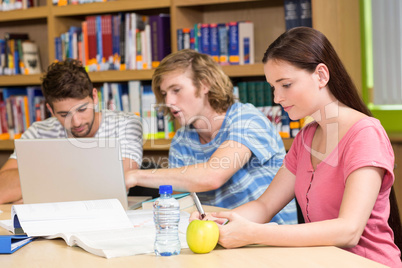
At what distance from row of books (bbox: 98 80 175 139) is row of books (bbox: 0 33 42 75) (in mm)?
640

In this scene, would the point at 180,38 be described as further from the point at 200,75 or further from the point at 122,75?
the point at 200,75

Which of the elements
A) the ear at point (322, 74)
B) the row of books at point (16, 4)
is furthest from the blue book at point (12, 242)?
the row of books at point (16, 4)

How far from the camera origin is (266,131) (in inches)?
81.8

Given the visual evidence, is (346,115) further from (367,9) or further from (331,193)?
(367,9)

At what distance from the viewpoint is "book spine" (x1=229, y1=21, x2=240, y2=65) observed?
2.96 meters

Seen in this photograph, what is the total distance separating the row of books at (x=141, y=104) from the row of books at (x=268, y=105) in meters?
0.48

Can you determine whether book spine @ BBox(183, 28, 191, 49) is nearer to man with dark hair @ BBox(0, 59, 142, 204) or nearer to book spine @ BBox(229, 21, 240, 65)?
book spine @ BBox(229, 21, 240, 65)

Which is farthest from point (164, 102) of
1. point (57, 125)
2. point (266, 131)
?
point (57, 125)

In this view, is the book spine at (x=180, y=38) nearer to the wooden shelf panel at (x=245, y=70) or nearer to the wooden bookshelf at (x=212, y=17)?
the wooden bookshelf at (x=212, y=17)

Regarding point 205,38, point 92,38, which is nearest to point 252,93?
point 205,38

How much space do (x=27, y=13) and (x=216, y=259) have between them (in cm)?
278

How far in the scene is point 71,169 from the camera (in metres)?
1.71

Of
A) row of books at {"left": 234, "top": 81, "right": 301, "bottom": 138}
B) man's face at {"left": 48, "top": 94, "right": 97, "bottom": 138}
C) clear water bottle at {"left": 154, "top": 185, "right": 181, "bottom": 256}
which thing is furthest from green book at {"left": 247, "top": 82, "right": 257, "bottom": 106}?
clear water bottle at {"left": 154, "top": 185, "right": 181, "bottom": 256}

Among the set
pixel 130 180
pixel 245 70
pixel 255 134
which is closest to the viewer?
pixel 130 180
